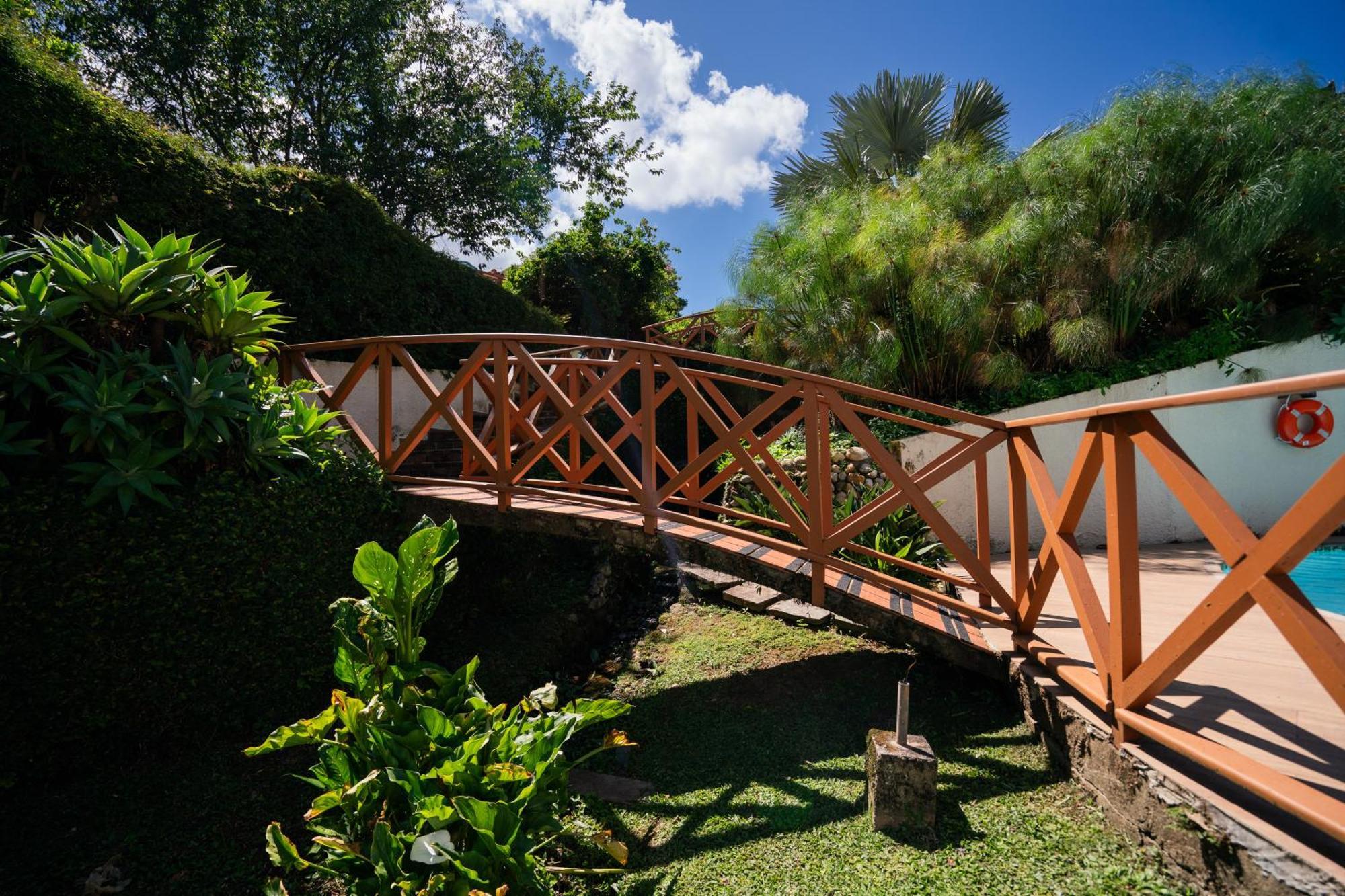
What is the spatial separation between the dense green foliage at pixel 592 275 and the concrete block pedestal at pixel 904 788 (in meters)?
11.2

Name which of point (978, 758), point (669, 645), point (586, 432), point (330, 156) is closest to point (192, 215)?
point (586, 432)

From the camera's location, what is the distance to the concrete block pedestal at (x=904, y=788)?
2.16 m

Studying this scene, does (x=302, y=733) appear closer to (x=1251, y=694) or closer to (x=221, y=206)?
(x=1251, y=694)

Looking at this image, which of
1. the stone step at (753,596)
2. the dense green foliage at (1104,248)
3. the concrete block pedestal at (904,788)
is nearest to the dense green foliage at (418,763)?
the concrete block pedestal at (904,788)

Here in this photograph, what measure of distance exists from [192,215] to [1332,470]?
23.3 ft

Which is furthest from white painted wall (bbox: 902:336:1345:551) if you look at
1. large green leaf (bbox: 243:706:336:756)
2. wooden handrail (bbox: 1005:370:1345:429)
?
large green leaf (bbox: 243:706:336:756)

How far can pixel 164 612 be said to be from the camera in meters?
2.79

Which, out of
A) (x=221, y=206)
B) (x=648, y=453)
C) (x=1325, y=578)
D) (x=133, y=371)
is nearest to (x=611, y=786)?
(x=648, y=453)

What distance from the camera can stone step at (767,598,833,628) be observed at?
4320mm

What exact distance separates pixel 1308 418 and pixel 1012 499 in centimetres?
596

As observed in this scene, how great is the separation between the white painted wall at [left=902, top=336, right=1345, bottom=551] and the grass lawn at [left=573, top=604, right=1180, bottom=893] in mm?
3106

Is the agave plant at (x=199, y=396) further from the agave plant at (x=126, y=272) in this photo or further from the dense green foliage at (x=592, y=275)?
the dense green foliage at (x=592, y=275)

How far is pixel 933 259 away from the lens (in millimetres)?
6289

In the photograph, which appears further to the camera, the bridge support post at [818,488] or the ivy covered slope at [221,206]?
the ivy covered slope at [221,206]
